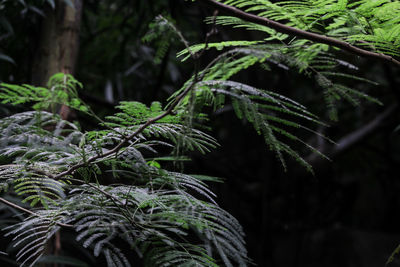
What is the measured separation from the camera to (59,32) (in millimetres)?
1266

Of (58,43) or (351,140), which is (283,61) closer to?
(58,43)

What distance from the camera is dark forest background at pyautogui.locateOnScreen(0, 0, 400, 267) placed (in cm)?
146

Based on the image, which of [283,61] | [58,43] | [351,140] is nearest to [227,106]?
[351,140]

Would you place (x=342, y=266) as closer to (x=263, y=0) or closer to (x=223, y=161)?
(x=223, y=161)

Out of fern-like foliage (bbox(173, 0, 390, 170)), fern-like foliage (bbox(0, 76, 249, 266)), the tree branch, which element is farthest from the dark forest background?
fern-like foliage (bbox(173, 0, 390, 170))

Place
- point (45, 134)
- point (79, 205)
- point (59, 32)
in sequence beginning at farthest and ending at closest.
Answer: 1. point (59, 32)
2. point (45, 134)
3. point (79, 205)

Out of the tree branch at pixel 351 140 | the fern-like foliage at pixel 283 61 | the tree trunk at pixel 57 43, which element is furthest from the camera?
the tree branch at pixel 351 140

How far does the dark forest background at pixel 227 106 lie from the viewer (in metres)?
1.46

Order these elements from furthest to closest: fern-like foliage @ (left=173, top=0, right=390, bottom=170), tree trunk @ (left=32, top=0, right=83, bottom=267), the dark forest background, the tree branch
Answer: the tree branch, the dark forest background, tree trunk @ (left=32, top=0, right=83, bottom=267), fern-like foliage @ (left=173, top=0, right=390, bottom=170)

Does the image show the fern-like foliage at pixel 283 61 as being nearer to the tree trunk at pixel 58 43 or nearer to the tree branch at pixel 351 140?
the tree trunk at pixel 58 43

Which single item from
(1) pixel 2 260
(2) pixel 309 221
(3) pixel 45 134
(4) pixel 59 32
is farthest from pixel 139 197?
(2) pixel 309 221

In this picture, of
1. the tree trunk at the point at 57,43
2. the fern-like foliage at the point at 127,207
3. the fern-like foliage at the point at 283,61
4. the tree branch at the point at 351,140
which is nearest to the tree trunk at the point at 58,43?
the tree trunk at the point at 57,43

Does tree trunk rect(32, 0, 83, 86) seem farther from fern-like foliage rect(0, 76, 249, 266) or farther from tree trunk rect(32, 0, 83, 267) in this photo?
fern-like foliage rect(0, 76, 249, 266)

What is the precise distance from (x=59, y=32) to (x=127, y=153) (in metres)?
0.90
